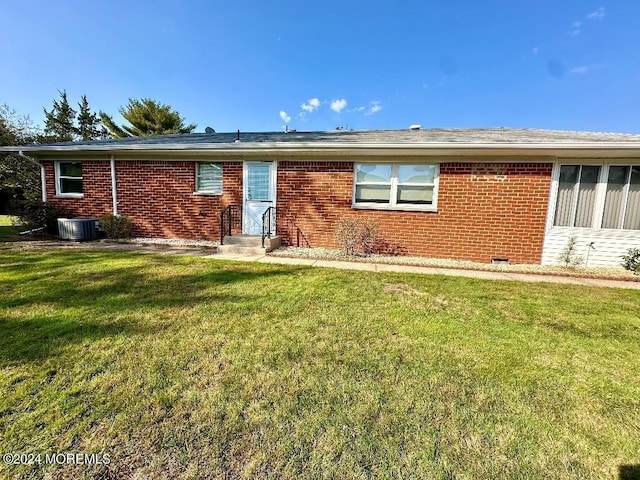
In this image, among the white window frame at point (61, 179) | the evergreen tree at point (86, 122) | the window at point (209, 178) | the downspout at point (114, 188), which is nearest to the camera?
the window at point (209, 178)

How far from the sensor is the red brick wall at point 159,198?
27.4 ft

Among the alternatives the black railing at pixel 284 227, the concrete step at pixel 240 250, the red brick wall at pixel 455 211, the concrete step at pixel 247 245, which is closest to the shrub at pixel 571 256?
the red brick wall at pixel 455 211

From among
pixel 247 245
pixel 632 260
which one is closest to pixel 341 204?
pixel 247 245

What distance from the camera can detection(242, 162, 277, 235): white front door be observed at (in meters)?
7.93

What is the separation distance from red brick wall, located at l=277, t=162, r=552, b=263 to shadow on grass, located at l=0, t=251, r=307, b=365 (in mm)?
2659

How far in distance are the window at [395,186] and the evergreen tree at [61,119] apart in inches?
1491

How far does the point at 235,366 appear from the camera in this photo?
90.9 inches

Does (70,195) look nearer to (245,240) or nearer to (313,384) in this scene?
(245,240)

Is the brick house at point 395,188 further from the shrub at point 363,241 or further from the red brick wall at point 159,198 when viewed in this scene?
the shrub at point 363,241

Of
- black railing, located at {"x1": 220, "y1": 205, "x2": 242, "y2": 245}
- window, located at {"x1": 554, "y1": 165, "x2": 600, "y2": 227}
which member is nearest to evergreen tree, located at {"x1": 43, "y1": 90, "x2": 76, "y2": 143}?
black railing, located at {"x1": 220, "y1": 205, "x2": 242, "y2": 245}

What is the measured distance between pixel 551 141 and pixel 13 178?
81.0 feet

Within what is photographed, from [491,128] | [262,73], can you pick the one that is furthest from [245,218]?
[262,73]

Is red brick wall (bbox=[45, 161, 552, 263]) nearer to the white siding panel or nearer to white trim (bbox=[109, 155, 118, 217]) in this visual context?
white trim (bbox=[109, 155, 118, 217])

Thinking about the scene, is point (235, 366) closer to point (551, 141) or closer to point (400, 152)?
point (400, 152)
